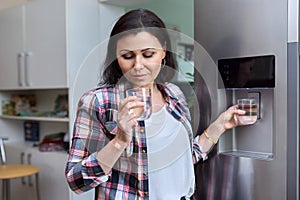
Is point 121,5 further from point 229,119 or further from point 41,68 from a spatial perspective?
point 229,119

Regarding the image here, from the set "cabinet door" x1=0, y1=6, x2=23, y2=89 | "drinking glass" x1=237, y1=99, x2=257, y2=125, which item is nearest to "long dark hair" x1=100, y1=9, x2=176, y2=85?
"drinking glass" x1=237, y1=99, x2=257, y2=125

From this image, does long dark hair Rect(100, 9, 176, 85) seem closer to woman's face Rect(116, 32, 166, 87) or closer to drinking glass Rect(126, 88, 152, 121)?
woman's face Rect(116, 32, 166, 87)

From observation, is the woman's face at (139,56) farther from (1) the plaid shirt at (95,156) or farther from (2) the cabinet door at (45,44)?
(2) the cabinet door at (45,44)

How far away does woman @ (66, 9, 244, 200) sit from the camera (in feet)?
3.07

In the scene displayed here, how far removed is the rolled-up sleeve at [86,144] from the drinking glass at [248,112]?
47 centimetres

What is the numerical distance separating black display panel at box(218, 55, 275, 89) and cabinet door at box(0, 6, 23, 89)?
1749 millimetres

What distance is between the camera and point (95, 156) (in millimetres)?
906

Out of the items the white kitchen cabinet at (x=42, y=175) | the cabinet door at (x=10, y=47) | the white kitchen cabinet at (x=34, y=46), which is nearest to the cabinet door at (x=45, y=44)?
the white kitchen cabinet at (x=34, y=46)

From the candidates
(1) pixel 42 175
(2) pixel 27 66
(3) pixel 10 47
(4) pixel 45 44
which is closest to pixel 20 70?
(2) pixel 27 66

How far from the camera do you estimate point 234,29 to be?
1.13m

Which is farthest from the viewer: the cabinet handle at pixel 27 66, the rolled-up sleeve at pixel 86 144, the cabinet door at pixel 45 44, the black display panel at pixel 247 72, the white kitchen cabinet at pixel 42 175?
the cabinet handle at pixel 27 66

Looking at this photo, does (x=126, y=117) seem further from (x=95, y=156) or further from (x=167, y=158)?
(x=167, y=158)

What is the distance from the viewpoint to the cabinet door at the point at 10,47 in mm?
2412

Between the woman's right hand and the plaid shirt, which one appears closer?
the woman's right hand
